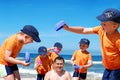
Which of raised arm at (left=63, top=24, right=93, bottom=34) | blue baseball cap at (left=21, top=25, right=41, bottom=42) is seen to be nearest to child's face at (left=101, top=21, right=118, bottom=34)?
raised arm at (left=63, top=24, right=93, bottom=34)

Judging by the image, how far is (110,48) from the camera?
17.2ft

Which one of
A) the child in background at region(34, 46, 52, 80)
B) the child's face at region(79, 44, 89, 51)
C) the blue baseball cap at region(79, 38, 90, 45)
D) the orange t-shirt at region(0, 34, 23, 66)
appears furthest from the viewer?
the child in background at region(34, 46, 52, 80)

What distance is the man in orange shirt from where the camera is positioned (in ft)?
17.0

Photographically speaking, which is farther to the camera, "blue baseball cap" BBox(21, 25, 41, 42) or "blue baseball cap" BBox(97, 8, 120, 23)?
"blue baseball cap" BBox(21, 25, 41, 42)

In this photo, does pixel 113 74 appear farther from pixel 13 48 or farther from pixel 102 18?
pixel 13 48

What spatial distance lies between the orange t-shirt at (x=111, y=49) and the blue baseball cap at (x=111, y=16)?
0.77 ft

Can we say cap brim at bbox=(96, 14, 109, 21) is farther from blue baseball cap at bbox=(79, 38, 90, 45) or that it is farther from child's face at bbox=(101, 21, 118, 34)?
blue baseball cap at bbox=(79, 38, 90, 45)

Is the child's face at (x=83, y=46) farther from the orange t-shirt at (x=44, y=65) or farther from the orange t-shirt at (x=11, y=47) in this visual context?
the orange t-shirt at (x=11, y=47)

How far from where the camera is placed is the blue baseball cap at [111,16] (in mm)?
5157

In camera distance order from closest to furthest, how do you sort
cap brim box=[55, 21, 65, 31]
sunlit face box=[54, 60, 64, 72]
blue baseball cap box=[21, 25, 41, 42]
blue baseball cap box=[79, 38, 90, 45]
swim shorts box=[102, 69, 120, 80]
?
cap brim box=[55, 21, 65, 31], swim shorts box=[102, 69, 120, 80], blue baseball cap box=[21, 25, 41, 42], sunlit face box=[54, 60, 64, 72], blue baseball cap box=[79, 38, 90, 45]

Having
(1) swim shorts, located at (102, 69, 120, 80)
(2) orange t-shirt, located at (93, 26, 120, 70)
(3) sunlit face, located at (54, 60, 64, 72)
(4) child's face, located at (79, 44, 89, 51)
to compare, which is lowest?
(1) swim shorts, located at (102, 69, 120, 80)

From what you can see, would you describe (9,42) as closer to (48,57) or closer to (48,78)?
(48,78)

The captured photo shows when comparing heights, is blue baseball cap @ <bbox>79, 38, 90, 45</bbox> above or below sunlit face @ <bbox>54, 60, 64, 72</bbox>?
above

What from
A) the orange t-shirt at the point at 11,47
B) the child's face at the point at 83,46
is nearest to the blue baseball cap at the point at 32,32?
the orange t-shirt at the point at 11,47
